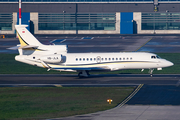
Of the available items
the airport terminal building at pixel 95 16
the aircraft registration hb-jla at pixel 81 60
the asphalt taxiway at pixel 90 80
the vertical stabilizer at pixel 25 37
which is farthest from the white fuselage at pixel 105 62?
the airport terminal building at pixel 95 16

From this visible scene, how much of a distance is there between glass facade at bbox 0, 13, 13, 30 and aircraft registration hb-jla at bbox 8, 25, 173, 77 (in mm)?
84765

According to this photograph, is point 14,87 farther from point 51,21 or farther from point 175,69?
point 51,21

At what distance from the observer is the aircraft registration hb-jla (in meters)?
44.8

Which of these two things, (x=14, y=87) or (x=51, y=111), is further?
(x=14, y=87)

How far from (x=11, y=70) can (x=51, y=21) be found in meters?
74.9

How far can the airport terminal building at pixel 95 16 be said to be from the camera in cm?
12412

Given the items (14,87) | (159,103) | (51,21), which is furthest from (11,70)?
(51,21)

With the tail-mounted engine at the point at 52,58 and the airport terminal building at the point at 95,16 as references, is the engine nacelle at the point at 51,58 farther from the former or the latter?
the airport terminal building at the point at 95,16

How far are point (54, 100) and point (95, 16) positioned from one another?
96.3 metres

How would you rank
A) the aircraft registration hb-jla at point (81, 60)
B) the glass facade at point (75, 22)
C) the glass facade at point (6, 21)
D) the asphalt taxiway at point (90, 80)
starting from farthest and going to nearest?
1. the glass facade at point (6, 21)
2. the glass facade at point (75, 22)
3. the aircraft registration hb-jla at point (81, 60)
4. the asphalt taxiway at point (90, 80)

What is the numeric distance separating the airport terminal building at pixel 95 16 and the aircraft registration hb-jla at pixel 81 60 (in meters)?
79.9

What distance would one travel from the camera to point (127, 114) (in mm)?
26453

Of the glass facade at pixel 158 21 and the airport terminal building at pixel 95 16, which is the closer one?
the airport terminal building at pixel 95 16

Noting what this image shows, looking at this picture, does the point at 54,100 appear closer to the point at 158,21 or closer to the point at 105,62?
the point at 105,62
